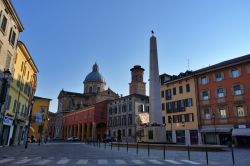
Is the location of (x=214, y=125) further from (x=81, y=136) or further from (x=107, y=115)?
(x=81, y=136)

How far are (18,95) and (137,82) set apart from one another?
58091mm

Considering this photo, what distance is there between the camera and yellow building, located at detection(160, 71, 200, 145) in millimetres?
39312

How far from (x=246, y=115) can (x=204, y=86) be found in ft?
27.9

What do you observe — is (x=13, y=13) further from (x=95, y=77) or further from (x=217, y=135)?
(x=95, y=77)

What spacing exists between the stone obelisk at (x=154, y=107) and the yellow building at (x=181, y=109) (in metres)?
14.1

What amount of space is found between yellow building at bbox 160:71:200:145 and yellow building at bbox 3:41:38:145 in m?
23.5

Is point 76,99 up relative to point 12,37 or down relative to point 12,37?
up

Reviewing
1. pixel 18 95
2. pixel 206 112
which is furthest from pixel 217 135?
pixel 18 95

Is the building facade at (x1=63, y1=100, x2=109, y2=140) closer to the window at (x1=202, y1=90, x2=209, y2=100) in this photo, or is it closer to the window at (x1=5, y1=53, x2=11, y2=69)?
the window at (x1=202, y1=90, x2=209, y2=100)

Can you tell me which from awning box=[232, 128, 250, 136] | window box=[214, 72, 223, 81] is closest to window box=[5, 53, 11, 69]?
awning box=[232, 128, 250, 136]

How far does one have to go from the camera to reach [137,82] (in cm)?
8444

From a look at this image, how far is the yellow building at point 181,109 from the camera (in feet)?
129

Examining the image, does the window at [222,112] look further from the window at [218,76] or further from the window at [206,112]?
the window at [218,76]

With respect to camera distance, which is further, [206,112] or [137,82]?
[137,82]
